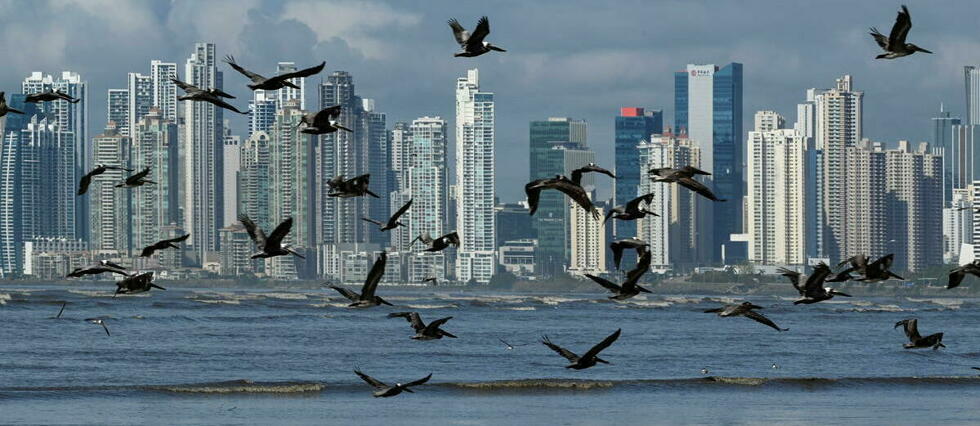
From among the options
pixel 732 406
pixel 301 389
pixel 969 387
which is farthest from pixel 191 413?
pixel 969 387

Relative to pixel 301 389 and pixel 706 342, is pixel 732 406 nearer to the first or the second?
pixel 301 389

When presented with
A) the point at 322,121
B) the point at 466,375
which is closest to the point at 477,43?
the point at 322,121

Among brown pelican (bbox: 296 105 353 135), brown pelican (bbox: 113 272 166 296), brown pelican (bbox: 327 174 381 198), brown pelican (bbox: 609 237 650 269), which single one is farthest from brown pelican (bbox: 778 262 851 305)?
brown pelican (bbox: 113 272 166 296)

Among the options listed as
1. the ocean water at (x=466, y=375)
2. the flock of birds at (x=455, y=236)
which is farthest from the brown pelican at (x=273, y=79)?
the ocean water at (x=466, y=375)

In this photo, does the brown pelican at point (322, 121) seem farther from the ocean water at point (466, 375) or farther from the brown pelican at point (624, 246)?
the ocean water at point (466, 375)

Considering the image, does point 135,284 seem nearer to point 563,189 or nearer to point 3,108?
point 3,108

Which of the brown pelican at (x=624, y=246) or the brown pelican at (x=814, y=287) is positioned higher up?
the brown pelican at (x=624, y=246)
